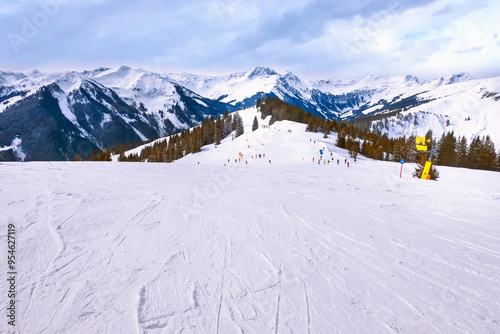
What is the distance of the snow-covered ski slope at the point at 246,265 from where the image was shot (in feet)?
12.7

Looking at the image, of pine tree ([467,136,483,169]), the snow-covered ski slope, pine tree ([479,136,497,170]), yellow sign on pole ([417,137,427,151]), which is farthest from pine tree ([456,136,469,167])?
the snow-covered ski slope

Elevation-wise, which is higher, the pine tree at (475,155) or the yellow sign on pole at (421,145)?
the yellow sign on pole at (421,145)

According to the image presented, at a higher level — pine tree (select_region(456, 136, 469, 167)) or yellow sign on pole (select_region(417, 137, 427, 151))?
yellow sign on pole (select_region(417, 137, 427, 151))

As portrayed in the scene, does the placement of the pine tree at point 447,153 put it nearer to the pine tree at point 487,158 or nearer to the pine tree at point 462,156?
the pine tree at point 462,156

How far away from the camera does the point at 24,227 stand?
22.1 feet

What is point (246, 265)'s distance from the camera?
536 centimetres

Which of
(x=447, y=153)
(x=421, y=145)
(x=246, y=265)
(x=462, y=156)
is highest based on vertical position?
(x=421, y=145)

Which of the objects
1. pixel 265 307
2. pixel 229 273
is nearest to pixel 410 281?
pixel 265 307

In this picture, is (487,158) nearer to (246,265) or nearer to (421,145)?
(421,145)

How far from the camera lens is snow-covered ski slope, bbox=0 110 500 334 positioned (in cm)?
388

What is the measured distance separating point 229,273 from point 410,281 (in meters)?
3.59

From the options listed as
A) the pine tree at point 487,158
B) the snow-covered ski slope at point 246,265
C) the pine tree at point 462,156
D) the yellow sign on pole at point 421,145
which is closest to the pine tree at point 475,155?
the pine tree at point 487,158

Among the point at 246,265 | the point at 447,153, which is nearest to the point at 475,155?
the point at 447,153

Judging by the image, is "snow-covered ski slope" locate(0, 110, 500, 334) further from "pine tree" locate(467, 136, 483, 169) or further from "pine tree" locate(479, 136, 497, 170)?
"pine tree" locate(467, 136, 483, 169)
